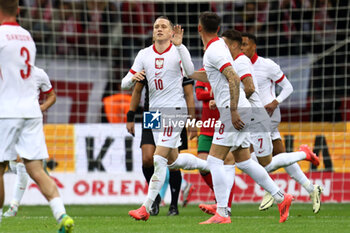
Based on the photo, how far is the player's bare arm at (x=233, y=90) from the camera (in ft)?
23.0

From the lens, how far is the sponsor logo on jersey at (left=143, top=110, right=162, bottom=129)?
8383 millimetres

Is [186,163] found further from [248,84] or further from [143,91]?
[143,91]

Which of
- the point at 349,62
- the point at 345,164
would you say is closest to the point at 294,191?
the point at 345,164

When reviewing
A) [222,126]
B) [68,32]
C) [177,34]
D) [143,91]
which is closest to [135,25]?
[68,32]

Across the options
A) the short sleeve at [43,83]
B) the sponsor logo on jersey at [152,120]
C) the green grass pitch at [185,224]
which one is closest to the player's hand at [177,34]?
the sponsor logo on jersey at [152,120]

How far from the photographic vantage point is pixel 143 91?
1420cm

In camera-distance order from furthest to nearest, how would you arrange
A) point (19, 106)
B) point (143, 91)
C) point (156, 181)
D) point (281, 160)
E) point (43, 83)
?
point (143, 91)
point (281, 160)
point (156, 181)
point (43, 83)
point (19, 106)

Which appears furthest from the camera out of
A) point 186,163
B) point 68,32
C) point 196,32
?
point 68,32

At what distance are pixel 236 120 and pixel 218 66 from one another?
1.77 feet

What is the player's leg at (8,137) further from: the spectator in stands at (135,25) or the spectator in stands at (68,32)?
the spectator in stands at (68,32)

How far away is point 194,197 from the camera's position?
12.3 meters

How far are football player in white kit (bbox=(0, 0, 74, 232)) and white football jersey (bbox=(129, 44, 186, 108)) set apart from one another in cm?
274

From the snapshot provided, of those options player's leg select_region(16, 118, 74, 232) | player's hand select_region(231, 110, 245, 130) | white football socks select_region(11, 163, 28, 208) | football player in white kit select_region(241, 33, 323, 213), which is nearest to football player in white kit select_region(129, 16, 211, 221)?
player's hand select_region(231, 110, 245, 130)

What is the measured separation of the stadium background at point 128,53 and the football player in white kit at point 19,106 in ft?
22.7
